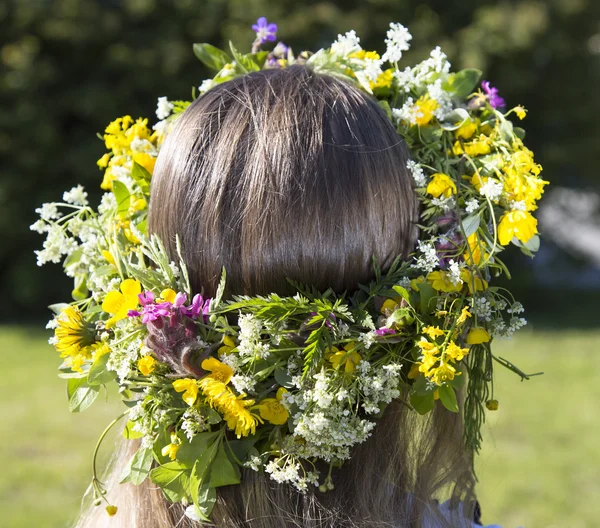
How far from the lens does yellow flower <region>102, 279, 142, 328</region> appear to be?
1.24m

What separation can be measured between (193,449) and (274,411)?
168 mm

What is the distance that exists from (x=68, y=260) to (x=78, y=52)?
839 centimetres

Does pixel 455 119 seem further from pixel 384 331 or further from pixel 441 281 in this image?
pixel 384 331

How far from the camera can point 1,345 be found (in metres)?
7.93

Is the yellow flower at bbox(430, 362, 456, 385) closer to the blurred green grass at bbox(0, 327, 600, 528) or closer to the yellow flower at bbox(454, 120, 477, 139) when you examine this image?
the yellow flower at bbox(454, 120, 477, 139)

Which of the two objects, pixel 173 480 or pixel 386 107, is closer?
pixel 173 480

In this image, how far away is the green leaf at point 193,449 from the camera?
4.09 ft

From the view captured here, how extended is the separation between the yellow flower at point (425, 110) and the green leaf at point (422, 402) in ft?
1.96

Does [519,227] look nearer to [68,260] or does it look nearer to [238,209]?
[238,209]

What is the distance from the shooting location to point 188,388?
119cm

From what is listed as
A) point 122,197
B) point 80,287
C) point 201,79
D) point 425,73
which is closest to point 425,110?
point 425,73

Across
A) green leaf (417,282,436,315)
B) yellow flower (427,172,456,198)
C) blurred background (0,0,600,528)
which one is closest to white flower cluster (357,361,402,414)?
green leaf (417,282,436,315)

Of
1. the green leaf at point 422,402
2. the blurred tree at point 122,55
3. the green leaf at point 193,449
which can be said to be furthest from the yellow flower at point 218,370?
the blurred tree at point 122,55

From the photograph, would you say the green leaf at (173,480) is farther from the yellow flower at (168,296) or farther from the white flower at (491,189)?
the white flower at (491,189)
